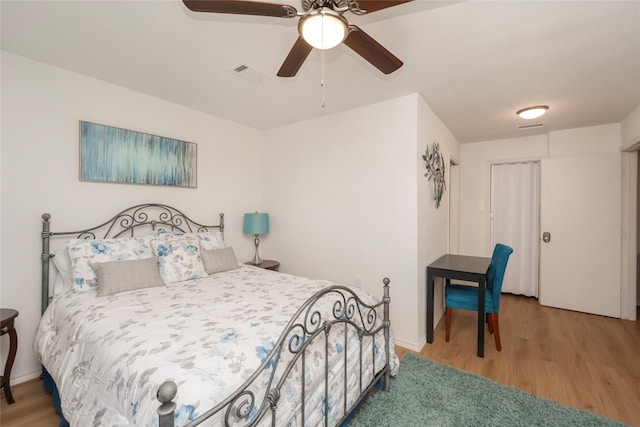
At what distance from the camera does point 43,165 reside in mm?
2168

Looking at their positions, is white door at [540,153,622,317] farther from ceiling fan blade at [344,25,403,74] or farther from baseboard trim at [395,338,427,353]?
ceiling fan blade at [344,25,403,74]

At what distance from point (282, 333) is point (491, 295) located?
2.36 meters

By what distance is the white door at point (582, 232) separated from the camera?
345cm

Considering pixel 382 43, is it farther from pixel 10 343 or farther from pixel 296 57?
pixel 10 343

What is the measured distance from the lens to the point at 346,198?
122 inches

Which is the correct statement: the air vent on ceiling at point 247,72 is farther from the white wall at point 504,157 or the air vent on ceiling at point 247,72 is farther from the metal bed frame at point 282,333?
the white wall at point 504,157

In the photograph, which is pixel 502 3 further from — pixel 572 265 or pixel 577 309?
pixel 577 309

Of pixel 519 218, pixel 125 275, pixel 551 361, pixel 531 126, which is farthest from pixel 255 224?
pixel 519 218

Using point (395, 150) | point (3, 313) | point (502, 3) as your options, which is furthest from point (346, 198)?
point (3, 313)

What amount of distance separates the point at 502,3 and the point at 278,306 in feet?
7.07

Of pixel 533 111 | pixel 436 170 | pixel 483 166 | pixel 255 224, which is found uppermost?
pixel 533 111

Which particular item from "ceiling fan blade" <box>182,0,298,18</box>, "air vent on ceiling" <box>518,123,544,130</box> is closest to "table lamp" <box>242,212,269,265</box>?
"ceiling fan blade" <box>182,0,298,18</box>

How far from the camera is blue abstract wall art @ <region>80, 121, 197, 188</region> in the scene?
238cm

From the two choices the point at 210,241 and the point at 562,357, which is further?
the point at 210,241
